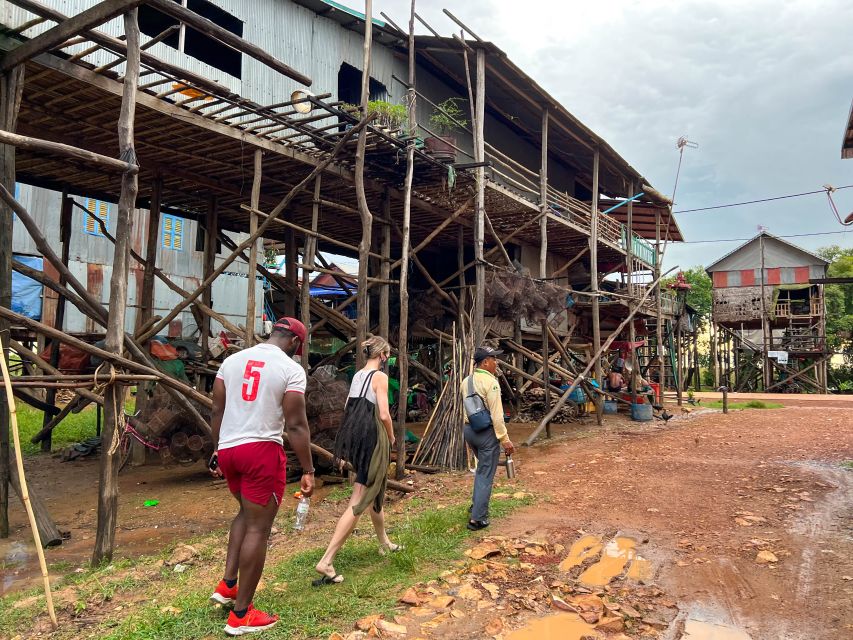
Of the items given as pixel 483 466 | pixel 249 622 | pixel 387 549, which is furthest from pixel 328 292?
pixel 249 622

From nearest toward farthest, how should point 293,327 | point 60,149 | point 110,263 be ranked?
point 293,327, point 60,149, point 110,263

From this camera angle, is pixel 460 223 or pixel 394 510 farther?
pixel 460 223

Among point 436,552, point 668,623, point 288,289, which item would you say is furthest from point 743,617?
point 288,289

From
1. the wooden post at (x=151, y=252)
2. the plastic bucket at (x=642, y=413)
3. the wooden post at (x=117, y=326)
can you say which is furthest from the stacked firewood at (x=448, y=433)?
the plastic bucket at (x=642, y=413)

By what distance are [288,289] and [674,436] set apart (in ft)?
28.4

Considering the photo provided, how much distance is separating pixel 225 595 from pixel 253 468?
0.90 m

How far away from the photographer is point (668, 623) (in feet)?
12.3

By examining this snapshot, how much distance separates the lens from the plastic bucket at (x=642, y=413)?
611 inches

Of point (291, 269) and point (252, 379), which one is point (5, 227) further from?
point (291, 269)

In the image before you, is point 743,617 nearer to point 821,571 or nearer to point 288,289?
point 821,571

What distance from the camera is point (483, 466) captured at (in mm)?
5754

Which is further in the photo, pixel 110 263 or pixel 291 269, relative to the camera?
pixel 110 263

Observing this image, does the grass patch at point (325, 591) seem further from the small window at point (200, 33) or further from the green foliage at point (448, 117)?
the green foliage at point (448, 117)

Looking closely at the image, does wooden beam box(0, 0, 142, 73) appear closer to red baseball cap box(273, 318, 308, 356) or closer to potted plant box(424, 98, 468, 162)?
red baseball cap box(273, 318, 308, 356)
